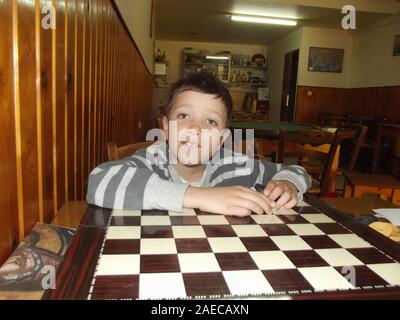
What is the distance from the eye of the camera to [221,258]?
2.00 feet

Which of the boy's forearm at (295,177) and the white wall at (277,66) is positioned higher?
the white wall at (277,66)

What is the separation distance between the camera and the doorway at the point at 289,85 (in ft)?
28.0

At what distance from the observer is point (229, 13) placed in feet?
22.9

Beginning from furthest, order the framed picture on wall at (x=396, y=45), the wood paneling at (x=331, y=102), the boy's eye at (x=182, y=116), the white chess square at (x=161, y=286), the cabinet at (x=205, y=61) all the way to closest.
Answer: the cabinet at (x=205, y=61) < the wood paneling at (x=331, y=102) < the framed picture on wall at (x=396, y=45) < the boy's eye at (x=182, y=116) < the white chess square at (x=161, y=286)

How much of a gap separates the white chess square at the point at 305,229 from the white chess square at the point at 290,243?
1.6 inches

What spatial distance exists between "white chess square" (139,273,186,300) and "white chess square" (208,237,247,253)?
130 mm

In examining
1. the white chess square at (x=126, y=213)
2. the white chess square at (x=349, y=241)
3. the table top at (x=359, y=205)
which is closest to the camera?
the white chess square at (x=349, y=241)

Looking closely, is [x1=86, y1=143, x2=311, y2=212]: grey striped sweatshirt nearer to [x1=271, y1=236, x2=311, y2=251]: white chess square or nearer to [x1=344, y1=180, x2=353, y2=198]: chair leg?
[x1=271, y1=236, x2=311, y2=251]: white chess square

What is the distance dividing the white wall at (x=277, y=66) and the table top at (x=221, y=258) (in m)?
8.40

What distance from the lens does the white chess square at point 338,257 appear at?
622mm

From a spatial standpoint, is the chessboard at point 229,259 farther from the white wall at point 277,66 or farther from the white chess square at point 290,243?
the white wall at point 277,66

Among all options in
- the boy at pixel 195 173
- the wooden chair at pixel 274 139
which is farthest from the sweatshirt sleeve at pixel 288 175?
the wooden chair at pixel 274 139

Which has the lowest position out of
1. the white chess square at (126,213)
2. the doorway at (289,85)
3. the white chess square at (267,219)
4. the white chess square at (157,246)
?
the white chess square at (267,219)

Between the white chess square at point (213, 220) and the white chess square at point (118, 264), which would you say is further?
the white chess square at point (213, 220)
